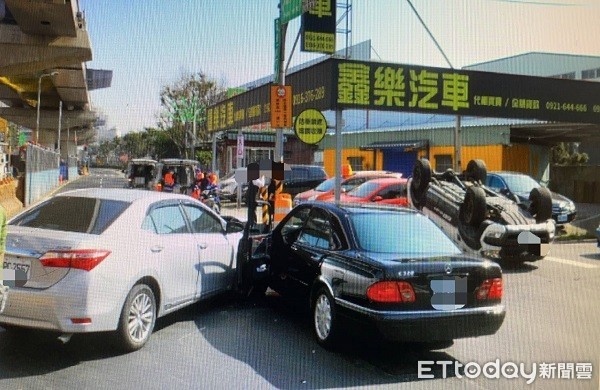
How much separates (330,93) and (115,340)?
7.75m

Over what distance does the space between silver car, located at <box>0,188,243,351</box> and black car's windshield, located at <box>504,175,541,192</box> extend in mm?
9772

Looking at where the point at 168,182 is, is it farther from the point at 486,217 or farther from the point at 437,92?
the point at 486,217

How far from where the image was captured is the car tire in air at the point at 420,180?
1072cm

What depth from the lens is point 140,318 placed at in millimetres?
5047

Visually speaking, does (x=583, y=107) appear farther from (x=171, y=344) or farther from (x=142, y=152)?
(x=142, y=152)

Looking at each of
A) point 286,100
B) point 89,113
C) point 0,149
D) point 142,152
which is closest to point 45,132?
point 89,113

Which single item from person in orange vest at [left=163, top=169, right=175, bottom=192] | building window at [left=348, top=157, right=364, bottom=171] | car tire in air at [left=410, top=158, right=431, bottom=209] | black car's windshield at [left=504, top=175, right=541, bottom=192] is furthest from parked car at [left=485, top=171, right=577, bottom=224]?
building window at [left=348, top=157, right=364, bottom=171]

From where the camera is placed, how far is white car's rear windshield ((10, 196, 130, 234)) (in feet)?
16.5

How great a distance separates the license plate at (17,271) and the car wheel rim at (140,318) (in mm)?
868

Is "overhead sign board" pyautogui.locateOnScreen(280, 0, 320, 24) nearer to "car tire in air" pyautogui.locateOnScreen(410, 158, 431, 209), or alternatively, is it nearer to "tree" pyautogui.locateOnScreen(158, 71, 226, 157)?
"car tire in air" pyautogui.locateOnScreen(410, 158, 431, 209)

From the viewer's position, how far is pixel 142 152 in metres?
71.4

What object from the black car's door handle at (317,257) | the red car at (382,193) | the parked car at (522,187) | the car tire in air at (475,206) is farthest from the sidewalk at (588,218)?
the black car's door handle at (317,257)

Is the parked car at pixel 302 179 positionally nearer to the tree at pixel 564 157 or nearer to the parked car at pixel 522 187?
the parked car at pixel 522 187

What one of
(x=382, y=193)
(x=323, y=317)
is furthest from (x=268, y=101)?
(x=323, y=317)
